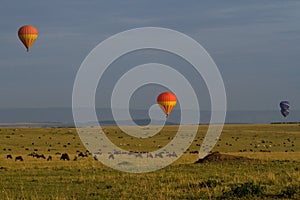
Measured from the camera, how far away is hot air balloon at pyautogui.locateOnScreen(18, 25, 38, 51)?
6384 cm

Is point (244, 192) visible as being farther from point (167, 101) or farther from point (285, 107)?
point (285, 107)

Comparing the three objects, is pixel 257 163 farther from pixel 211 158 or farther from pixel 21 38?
pixel 21 38

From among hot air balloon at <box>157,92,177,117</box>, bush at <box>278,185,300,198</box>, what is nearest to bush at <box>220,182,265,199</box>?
bush at <box>278,185,300,198</box>

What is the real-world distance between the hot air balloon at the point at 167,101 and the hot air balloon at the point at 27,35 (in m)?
19.2

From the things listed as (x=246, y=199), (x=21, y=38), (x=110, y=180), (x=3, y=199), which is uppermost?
(x=21, y=38)

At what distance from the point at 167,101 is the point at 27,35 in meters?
20.6

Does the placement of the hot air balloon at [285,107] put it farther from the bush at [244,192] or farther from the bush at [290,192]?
the bush at [244,192]

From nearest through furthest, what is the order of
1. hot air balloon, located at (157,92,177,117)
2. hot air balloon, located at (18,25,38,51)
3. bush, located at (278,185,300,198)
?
bush, located at (278,185,300,198), hot air balloon, located at (18,25,38,51), hot air balloon, located at (157,92,177,117)

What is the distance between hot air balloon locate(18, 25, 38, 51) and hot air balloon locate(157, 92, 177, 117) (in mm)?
19221

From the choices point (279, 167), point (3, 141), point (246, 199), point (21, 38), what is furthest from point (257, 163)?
point (3, 141)

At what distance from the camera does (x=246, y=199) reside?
17.4 m

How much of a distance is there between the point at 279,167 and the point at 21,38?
40.7m

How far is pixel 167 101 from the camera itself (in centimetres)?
7388

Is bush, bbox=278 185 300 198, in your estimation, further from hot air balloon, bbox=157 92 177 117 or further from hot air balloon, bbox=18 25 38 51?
hot air balloon, bbox=157 92 177 117
